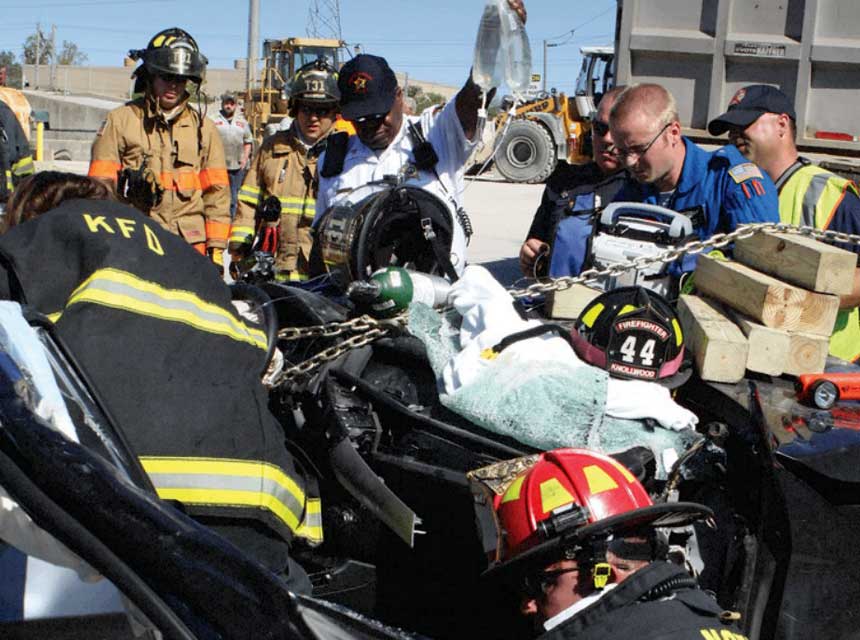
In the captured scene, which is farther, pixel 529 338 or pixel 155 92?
pixel 155 92

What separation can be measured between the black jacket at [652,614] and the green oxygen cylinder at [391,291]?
141 cm

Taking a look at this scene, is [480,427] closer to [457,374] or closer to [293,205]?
[457,374]

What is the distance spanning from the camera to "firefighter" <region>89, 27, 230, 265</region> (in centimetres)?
538

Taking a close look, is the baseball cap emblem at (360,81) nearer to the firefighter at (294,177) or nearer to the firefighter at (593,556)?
the firefighter at (294,177)

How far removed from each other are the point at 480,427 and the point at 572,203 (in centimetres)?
204

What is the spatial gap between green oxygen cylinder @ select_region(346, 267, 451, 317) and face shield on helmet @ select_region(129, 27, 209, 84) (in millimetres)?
2845

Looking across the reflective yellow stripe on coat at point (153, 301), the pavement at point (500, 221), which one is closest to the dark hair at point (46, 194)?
the reflective yellow stripe on coat at point (153, 301)

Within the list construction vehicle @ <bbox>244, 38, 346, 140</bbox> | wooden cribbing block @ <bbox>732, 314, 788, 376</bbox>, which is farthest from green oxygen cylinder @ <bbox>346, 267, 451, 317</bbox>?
construction vehicle @ <bbox>244, 38, 346, 140</bbox>

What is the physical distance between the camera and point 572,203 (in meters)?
4.36

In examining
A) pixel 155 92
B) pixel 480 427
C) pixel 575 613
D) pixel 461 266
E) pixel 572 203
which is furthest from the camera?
pixel 155 92

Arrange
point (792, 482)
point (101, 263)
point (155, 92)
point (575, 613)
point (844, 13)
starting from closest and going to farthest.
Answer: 1. point (575, 613)
2. point (101, 263)
3. point (792, 482)
4. point (155, 92)
5. point (844, 13)


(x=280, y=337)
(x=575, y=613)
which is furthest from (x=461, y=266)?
(x=575, y=613)

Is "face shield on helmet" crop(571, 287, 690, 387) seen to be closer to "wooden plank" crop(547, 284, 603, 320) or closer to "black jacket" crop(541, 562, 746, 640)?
"wooden plank" crop(547, 284, 603, 320)

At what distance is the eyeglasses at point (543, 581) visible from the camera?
1857 millimetres
